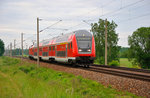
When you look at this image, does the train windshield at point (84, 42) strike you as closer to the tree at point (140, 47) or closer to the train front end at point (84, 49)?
the train front end at point (84, 49)

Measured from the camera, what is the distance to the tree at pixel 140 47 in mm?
52969

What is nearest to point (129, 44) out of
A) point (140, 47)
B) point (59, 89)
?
point (140, 47)

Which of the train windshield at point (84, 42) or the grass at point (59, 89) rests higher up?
the train windshield at point (84, 42)

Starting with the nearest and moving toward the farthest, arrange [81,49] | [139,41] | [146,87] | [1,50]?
[146,87], [81,49], [139,41], [1,50]

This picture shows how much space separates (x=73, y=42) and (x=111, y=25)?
3897 centimetres

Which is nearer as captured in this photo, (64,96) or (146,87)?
(64,96)

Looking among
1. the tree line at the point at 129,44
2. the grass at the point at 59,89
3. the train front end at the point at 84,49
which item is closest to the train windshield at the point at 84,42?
the train front end at the point at 84,49

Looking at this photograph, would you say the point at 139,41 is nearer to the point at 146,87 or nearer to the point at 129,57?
the point at 129,57

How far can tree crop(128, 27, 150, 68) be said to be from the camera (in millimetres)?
52969

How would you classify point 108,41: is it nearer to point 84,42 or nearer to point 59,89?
point 84,42

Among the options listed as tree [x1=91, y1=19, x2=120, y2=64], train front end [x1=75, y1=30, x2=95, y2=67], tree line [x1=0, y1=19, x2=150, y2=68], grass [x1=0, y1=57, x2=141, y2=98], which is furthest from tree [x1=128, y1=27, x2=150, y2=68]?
grass [x1=0, y1=57, x2=141, y2=98]

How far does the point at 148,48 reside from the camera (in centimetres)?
5325

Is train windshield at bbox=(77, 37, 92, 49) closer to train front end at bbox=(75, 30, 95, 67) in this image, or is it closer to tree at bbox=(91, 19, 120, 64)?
train front end at bbox=(75, 30, 95, 67)

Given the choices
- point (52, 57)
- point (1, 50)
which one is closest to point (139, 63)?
point (52, 57)
